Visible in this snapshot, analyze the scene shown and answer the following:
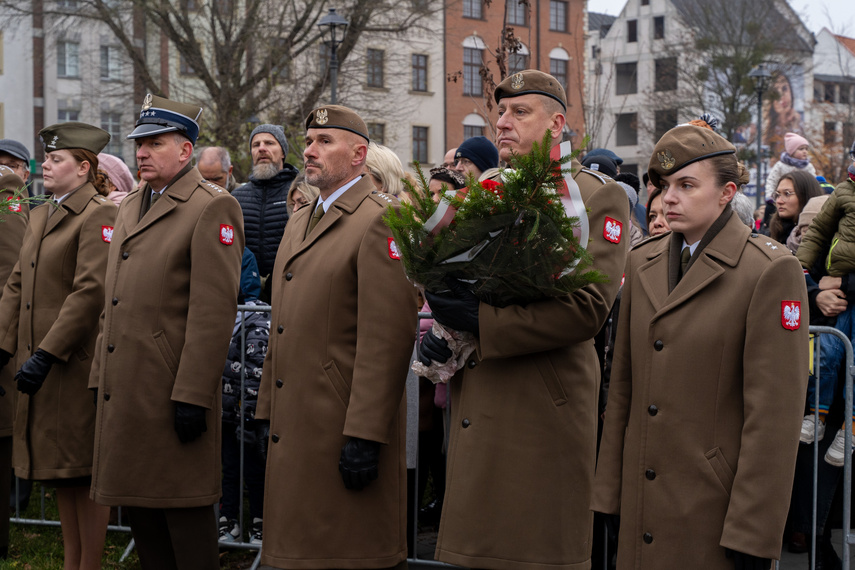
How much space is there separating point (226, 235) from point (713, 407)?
7.89 feet

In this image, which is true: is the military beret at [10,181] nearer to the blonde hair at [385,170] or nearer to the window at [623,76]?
the blonde hair at [385,170]

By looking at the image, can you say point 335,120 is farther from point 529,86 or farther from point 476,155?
point 476,155

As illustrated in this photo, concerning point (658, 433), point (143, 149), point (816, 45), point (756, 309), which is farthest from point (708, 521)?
point (816, 45)

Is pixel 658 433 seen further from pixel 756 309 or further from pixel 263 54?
pixel 263 54

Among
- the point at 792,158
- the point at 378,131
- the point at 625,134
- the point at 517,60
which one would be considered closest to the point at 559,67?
the point at 625,134

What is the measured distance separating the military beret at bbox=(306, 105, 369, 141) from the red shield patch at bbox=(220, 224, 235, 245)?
640 mm

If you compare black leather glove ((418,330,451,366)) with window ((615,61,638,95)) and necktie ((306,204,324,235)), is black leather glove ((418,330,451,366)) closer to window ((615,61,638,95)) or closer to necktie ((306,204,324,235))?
necktie ((306,204,324,235))

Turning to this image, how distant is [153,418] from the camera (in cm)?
464

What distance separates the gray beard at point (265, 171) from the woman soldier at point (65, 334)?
158 cm

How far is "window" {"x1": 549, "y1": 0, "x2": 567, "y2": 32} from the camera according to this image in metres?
49.8

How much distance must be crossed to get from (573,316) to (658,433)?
1.57ft

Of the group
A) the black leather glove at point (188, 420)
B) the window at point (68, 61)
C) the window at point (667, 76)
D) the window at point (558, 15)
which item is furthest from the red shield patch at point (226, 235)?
the window at point (558, 15)

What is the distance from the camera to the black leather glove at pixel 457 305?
11.3ft

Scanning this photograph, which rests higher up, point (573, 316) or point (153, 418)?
point (573, 316)
